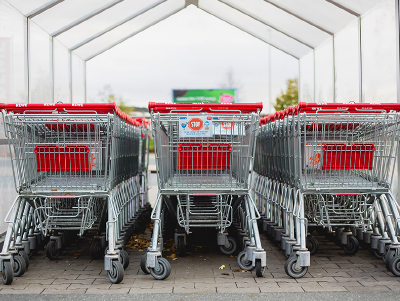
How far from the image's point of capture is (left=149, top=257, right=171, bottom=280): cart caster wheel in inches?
158

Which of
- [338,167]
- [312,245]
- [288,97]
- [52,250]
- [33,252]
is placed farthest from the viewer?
[288,97]

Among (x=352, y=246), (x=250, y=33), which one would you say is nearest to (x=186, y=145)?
(x=352, y=246)

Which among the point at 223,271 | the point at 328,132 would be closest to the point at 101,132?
the point at 223,271

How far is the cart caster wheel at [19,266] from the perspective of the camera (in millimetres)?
4137

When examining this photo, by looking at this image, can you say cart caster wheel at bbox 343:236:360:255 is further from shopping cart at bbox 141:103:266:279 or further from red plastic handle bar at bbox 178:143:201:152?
red plastic handle bar at bbox 178:143:201:152

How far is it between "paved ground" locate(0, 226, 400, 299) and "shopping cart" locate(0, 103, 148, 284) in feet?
0.60

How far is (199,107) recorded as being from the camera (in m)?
4.34

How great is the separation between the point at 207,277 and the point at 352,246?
193cm

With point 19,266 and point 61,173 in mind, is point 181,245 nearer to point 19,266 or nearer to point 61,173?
point 61,173

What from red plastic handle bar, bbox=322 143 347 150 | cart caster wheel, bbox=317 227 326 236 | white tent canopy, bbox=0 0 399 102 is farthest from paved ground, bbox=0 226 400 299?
white tent canopy, bbox=0 0 399 102

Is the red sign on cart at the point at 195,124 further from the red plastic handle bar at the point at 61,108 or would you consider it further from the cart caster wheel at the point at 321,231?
the cart caster wheel at the point at 321,231

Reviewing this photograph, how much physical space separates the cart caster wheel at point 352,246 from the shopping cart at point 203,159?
1.39m

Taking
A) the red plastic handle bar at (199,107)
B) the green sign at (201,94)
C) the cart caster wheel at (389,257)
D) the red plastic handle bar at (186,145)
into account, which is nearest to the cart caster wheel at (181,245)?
the red plastic handle bar at (186,145)

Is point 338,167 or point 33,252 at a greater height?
point 338,167
